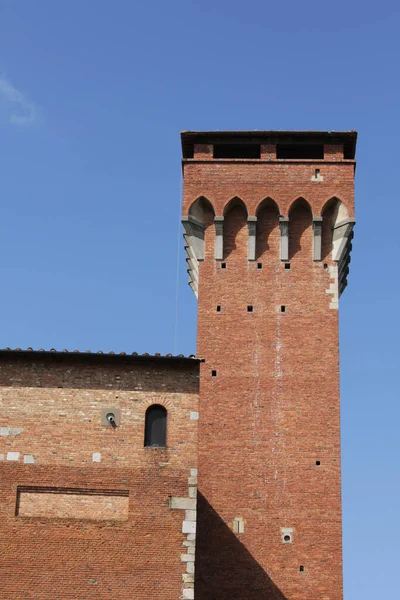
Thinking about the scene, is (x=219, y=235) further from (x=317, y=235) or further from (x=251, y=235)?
(x=317, y=235)

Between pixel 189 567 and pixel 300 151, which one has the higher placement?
pixel 300 151

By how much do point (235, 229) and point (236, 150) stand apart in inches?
117

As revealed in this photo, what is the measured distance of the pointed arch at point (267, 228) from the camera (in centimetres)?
3159

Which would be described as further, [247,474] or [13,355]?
[247,474]

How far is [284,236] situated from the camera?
104 feet

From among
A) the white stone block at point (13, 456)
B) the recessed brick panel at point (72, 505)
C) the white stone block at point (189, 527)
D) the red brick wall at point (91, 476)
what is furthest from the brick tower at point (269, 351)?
the white stone block at point (13, 456)

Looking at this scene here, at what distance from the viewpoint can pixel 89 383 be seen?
25000 mm

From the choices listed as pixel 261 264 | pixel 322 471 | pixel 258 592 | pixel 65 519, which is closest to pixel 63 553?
pixel 65 519

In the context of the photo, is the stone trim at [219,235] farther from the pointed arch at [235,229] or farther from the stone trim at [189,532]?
the stone trim at [189,532]

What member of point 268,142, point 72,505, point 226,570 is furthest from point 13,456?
point 268,142

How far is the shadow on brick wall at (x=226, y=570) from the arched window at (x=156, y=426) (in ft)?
15.5

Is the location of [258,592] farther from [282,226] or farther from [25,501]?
[282,226]

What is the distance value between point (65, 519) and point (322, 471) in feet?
26.3

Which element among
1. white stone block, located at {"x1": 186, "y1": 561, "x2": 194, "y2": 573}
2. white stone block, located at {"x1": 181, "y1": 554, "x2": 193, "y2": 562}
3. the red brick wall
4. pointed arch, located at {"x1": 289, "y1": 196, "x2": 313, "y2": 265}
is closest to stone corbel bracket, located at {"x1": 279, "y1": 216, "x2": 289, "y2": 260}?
pointed arch, located at {"x1": 289, "y1": 196, "x2": 313, "y2": 265}
